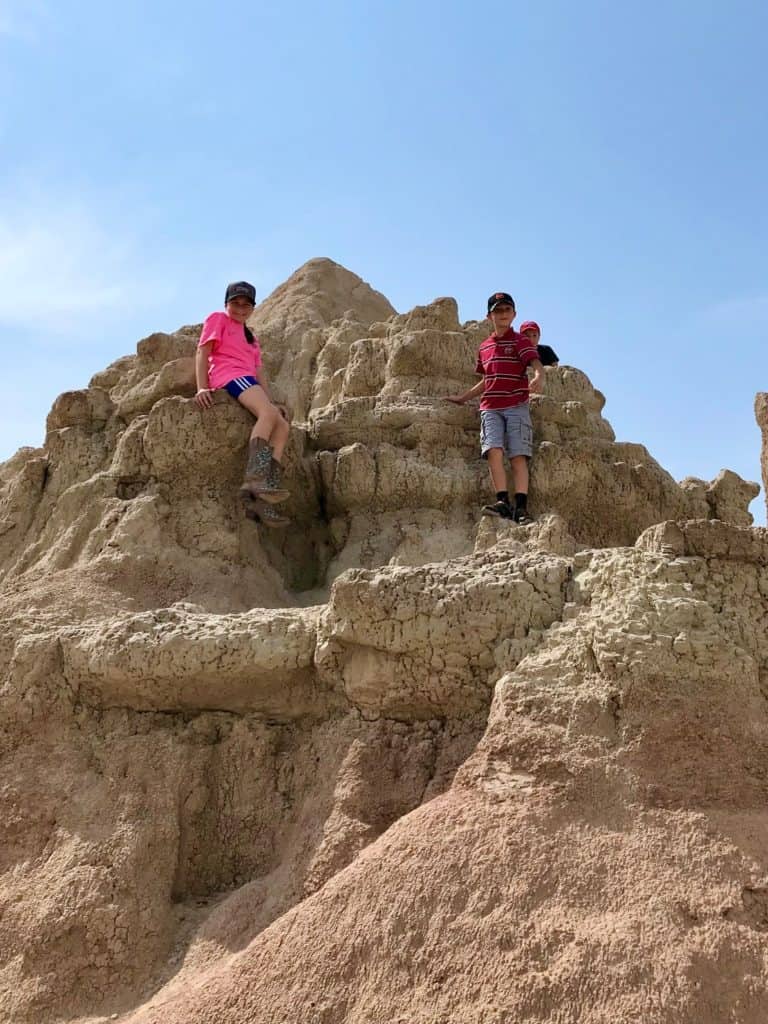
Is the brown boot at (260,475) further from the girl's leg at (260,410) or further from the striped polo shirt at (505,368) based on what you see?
the striped polo shirt at (505,368)

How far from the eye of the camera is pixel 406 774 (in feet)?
12.3

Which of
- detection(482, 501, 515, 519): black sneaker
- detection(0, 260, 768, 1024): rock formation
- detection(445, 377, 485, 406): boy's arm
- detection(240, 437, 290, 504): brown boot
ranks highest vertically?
detection(445, 377, 485, 406): boy's arm

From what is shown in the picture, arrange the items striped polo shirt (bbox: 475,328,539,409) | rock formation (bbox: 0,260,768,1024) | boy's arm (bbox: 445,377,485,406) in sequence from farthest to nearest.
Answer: boy's arm (bbox: 445,377,485,406) < striped polo shirt (bbox: 475,328,539,409) < rock formation (bbox: 0,260,768,1024)

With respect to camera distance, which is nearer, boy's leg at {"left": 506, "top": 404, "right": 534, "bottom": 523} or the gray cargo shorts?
boy's leg at {"left": 506, "top": 404, "right": 534, "bottom": 523}

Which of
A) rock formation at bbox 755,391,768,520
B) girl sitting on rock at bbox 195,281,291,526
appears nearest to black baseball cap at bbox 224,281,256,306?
girl sitting on rock at bbox 195,281,291,526

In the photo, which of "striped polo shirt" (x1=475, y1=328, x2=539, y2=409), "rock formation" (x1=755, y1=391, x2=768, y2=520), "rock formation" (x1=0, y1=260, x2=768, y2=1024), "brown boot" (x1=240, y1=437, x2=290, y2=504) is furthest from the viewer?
"rock formation" (x1=755, y1=391, x2=768, y2=520)

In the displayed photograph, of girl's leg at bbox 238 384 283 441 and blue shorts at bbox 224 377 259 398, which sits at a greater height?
blue shorts at bbox 224 377 259 398

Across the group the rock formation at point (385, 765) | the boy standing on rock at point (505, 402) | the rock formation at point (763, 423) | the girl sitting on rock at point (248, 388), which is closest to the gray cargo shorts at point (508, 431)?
the boy standing on rock at point (505, 402)

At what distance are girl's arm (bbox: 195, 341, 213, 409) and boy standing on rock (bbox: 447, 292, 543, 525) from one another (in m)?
1.52

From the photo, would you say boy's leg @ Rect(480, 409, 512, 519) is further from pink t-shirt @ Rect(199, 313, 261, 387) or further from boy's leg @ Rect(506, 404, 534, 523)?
pink t-shirt @ Rect(199, 313, 261, 387)

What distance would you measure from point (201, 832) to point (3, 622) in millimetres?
1462

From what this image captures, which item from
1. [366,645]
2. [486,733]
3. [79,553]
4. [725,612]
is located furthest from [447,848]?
[79,553]

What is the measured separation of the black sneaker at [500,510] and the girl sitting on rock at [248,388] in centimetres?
112

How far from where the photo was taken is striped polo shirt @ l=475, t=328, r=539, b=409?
5.66 m
